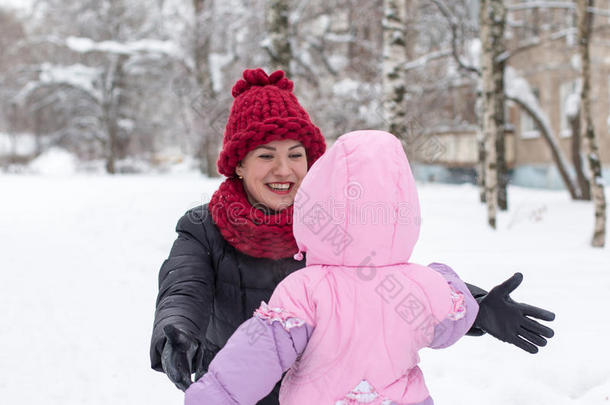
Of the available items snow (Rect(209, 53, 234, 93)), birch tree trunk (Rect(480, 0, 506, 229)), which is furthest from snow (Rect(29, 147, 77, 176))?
birch tree trunk (Rect(480, 0, 506, 229))

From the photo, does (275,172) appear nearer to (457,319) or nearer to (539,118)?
(457,319)

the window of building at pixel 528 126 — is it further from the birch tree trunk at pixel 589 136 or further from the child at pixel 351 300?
the child at pixel 351 300

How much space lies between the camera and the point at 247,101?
77.3 inches

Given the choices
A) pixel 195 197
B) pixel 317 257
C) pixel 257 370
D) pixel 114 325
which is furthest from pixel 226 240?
pixel 195 197

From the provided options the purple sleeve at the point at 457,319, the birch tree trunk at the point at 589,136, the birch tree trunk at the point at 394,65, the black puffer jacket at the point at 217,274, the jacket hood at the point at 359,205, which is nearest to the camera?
the jacket hood at the point at 359,205

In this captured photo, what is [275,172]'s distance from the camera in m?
1.91

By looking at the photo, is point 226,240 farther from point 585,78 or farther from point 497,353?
point 585,78

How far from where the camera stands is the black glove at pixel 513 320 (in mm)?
1578

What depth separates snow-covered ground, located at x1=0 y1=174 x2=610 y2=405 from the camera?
356 cm

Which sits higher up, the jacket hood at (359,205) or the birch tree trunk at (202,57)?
the birch tree trunk at (202,57)

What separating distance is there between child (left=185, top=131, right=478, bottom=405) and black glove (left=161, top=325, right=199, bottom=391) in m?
0.10

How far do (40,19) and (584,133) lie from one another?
81.3 feet

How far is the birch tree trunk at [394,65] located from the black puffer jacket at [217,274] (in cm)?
657

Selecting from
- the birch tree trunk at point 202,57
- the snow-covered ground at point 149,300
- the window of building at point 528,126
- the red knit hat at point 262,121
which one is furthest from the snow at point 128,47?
the red knit hat at point 262,121
